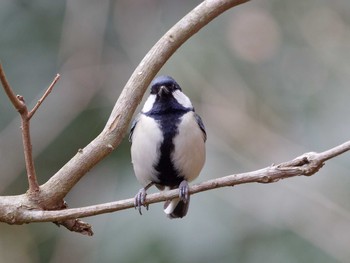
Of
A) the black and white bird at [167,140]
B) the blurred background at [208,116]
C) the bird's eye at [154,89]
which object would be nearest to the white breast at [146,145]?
the black and white bird at [167,140]

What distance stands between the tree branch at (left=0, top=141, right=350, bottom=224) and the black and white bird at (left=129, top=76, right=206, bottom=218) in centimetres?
53

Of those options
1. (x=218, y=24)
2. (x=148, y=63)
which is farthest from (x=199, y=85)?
(x=148, y=63)

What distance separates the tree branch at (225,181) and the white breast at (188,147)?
0.56m

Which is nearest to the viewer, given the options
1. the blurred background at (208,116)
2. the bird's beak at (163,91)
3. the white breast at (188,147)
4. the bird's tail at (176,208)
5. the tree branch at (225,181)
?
the tree branch at (225,181)

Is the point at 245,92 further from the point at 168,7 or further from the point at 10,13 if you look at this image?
the point at 10,13

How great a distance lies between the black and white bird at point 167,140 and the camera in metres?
2.51

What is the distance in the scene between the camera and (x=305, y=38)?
476 cm

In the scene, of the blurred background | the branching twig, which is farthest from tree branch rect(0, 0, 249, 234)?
the blurred background

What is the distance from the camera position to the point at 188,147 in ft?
8.21

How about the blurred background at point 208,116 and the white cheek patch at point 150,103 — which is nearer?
the white cheek patch at point 150,103

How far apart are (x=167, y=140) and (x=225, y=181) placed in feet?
2.23

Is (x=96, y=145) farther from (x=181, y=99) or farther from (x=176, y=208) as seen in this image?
(x=176, y=208)

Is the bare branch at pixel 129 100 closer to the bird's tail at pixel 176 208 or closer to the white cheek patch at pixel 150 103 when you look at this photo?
the white cheek patch at pixel 150 103

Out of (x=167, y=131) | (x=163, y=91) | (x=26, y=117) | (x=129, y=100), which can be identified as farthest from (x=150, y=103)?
(x=26, y=117)
